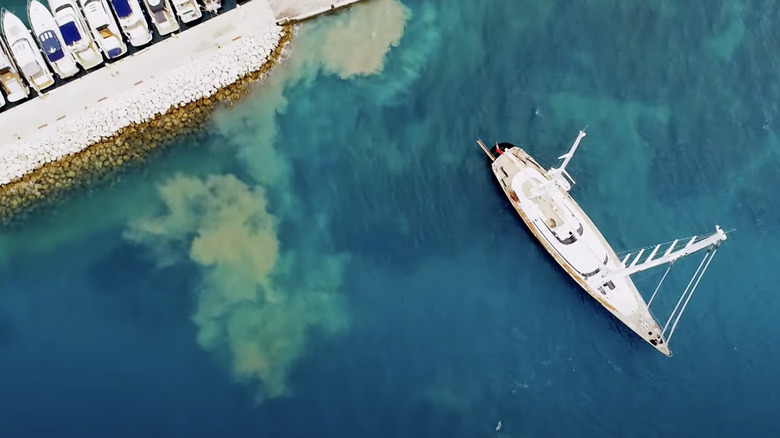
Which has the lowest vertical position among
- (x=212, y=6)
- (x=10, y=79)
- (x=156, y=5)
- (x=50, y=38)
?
(x=10, y=79)

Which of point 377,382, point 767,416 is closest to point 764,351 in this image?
point 767,416

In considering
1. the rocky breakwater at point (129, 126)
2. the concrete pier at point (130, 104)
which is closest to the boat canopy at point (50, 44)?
the concrete pier at point (130, 104)

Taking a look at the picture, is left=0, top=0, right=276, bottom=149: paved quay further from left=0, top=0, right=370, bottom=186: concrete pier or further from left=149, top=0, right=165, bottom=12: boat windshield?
left=149, top=0, right=165, bottom=12: boat windshield

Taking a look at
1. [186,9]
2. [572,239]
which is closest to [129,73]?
[186,9]

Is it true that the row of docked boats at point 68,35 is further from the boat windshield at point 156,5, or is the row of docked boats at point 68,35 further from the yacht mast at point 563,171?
the yacht mast at point 563,171

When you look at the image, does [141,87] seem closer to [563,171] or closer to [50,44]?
[50,44]

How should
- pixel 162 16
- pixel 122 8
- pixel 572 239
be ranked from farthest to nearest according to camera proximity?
pixel 572 239 → pixel 162 16 → pixel 122 8

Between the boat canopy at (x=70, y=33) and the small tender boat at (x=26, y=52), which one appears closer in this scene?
the small tender boat at (x=26, y=52)
